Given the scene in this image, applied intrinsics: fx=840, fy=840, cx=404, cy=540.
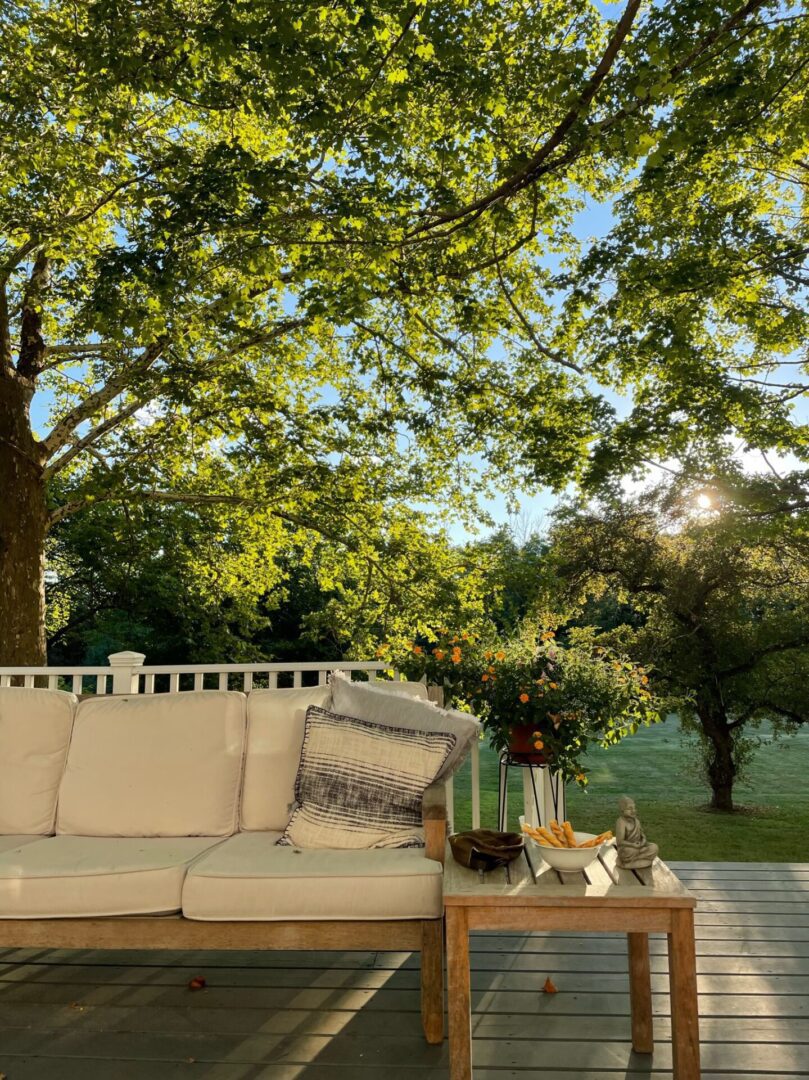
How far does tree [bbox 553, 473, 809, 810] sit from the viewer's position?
10.7 m

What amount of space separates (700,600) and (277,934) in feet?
31.6

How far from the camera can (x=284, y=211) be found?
582 cm

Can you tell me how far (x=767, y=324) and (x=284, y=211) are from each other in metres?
4.91

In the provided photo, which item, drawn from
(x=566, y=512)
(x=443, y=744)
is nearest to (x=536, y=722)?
(x=443, y=744)

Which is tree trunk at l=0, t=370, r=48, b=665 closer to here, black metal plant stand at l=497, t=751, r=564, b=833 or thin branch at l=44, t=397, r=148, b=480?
thin branch at l=44, t=397, r=148, b=480

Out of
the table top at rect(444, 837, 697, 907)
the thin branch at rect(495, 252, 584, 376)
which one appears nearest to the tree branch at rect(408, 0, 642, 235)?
the thin branch at rect(495, 252, 584, 376)

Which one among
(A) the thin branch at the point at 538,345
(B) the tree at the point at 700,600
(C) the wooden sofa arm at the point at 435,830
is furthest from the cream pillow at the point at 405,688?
(B) the tree at the point at 700,600

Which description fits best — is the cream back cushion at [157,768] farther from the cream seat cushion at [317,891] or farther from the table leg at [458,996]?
the table leg at [458,996]

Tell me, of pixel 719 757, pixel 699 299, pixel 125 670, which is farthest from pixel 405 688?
pixel 719 757

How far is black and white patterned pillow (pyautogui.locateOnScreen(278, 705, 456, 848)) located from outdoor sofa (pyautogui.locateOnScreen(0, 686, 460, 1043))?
0.29 feet

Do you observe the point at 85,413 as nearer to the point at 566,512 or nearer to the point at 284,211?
the point at 284,211

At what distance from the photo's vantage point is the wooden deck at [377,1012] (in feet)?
7.02

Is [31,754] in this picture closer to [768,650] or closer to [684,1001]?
[684,1001]

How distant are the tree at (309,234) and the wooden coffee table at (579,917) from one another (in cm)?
397
